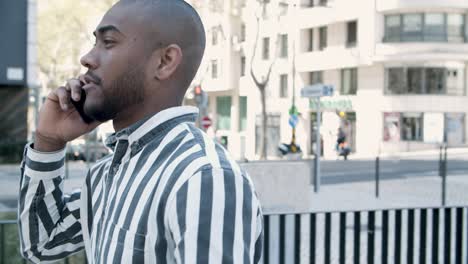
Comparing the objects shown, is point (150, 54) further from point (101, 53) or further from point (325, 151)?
point (325, 151)

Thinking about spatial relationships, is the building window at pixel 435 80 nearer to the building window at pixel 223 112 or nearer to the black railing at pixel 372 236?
the building window at pixel 223 112

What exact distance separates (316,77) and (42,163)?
1590 inches

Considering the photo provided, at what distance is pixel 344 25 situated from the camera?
3916 centimetres

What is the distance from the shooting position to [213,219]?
3.95 feet

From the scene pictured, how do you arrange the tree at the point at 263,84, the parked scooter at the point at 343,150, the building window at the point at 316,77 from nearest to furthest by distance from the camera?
1. the parked scooter at the point at 343,150
2. the tree at the point at 263,84
3. the building window at the point at 316,77

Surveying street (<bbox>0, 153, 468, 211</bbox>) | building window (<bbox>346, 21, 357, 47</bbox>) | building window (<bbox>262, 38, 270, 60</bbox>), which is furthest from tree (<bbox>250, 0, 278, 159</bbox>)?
street (<bbox>0, 153, 468, 211</bbox>)

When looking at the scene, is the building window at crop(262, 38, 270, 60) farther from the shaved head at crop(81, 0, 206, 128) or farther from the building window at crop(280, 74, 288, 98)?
the shaved head at crop(81, 0, 206, 128)

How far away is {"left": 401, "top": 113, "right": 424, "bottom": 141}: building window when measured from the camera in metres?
37.2

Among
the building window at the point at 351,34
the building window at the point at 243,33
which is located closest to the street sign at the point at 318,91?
the building window at the point at 351,34

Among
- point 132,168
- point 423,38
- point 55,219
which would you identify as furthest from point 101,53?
point 423,38

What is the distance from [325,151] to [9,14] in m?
22.1

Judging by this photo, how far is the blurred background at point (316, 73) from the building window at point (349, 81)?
60 millimetres

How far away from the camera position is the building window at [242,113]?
4450 centimetres

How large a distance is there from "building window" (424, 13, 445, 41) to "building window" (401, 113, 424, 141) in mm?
4333
